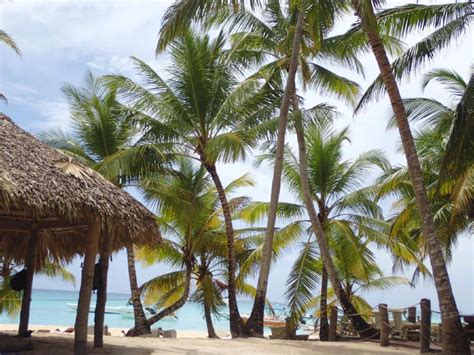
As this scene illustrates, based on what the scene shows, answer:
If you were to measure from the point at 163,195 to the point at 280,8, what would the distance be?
22.1 ft

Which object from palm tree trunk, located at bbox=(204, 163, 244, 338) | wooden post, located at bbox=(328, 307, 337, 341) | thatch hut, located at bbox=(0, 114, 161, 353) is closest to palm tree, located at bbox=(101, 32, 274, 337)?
palm tree trunk, located at bbox=(204, 163, 244, 338)

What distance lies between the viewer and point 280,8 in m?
17.6

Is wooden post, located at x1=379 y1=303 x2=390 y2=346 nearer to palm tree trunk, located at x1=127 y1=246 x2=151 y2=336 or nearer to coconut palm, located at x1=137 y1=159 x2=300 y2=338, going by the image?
coconut palm, located at x1=137 y1=159 x2=300 y2=338

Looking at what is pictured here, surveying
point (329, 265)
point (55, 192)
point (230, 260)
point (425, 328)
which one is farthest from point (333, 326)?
point (55, 192)

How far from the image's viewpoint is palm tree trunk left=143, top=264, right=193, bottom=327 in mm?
18659

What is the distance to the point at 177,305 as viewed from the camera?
1930 centimetres

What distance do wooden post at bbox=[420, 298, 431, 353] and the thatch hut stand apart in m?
5.76

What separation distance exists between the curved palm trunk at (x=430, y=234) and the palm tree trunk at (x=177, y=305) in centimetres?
1051

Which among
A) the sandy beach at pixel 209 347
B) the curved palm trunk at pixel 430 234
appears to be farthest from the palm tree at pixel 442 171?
the sandy beach at pixel 209 347

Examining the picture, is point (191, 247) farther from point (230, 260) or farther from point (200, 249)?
point (230, 260)

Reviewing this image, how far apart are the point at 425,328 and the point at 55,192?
311 inches

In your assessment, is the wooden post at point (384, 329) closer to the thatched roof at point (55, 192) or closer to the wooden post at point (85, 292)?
the thatched roof at point (55, 192)

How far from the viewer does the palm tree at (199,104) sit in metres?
16.6

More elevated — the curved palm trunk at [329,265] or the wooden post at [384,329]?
the curved palm trunk at [329,265]
